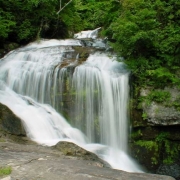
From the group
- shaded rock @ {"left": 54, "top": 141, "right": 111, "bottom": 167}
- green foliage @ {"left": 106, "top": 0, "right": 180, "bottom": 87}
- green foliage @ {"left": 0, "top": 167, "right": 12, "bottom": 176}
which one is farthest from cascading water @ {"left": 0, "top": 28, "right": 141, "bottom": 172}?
green foliage @ {"left": 0, "top": 167, "right": 12, "bottom": 176}

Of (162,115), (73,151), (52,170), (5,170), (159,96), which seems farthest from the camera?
(159,96)

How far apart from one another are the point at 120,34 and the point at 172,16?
94.5 inches

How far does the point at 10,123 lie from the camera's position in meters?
7.43

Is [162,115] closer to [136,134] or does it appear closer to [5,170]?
[136,134]

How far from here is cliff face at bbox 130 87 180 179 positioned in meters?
8.98

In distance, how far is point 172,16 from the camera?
10289mm

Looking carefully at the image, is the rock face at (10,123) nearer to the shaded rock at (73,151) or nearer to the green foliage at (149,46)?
the shaded rock at (73,151)

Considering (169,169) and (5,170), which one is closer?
(5,170)

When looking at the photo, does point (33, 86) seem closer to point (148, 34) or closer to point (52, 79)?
point (52, 79)

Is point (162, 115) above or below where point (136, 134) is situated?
above

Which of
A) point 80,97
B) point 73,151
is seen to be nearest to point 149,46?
point 80,97

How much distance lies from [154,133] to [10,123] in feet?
15.9

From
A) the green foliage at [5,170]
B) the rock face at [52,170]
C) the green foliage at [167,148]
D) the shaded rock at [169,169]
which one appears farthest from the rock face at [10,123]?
the shaded rock at [169,169]

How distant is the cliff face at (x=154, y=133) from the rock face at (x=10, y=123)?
3.95m
